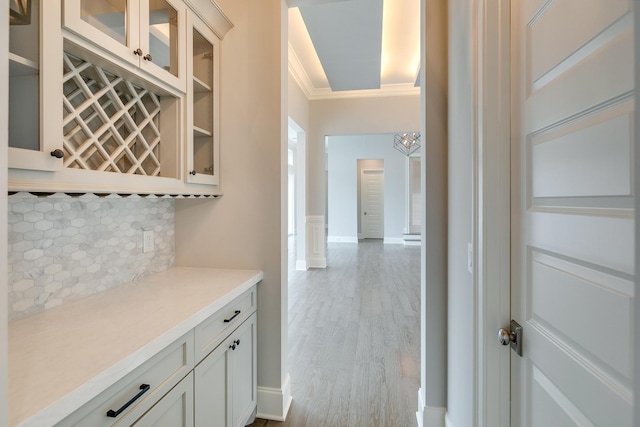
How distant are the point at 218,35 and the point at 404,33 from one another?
10.4 ft

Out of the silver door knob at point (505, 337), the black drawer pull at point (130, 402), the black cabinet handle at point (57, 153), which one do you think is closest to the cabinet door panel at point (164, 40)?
the black cabinet handle at point (57, 153)

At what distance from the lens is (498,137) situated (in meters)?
1.07

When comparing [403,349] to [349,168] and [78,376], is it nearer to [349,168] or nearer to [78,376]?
[78,376]

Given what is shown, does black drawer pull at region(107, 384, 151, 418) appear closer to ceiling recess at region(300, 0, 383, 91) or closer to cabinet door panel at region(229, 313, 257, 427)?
cabinet door panel at region(229, 313, 257, 427)

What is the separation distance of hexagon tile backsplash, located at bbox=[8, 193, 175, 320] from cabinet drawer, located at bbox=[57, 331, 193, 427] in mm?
576

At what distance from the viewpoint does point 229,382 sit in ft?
4.99

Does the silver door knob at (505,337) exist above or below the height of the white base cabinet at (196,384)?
above

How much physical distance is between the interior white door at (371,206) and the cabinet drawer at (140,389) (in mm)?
9830

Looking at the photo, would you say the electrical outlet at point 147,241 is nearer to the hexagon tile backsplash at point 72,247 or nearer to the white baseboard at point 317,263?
the hexagon tile backsplash at point 72,247

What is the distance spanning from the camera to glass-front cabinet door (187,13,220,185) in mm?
1676

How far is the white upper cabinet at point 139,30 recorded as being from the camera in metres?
1.08

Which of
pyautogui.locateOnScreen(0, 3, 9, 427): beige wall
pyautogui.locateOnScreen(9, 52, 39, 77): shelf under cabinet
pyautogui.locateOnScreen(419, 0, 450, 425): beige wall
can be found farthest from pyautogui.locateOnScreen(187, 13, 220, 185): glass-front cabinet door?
pyautogui.locateOnScreen(419, 0, 450, 425): beige wall

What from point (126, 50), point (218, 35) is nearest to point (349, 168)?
point (218, 35)

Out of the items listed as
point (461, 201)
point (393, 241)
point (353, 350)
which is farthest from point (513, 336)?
point (393, 241)
